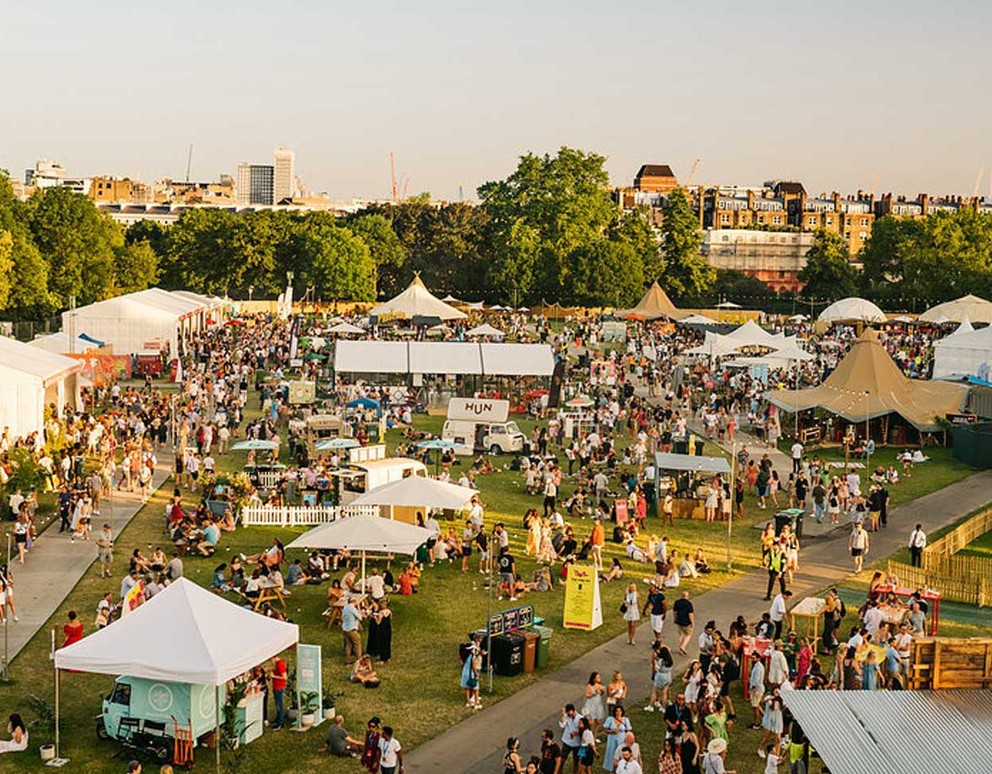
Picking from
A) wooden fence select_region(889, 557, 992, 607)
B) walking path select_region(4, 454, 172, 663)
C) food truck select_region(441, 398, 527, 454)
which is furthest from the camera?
food truck select_region(441, 398, 527, 454)

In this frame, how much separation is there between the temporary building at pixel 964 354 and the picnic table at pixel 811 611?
3019 cm

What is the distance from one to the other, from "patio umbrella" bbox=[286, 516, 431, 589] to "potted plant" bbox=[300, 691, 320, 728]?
180 inches

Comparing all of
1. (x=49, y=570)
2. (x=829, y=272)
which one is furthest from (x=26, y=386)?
(x=829, y=272)

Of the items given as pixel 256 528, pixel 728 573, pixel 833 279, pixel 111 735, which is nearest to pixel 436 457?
pixel 256 528

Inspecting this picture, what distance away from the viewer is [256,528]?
26062 mm

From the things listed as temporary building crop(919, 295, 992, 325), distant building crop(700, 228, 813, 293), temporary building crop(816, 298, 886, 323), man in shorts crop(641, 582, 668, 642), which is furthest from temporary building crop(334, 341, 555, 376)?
distant building crop(700, 228, 813, 293)

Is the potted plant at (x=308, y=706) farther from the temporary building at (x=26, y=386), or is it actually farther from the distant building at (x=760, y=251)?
the distant building at (x=760, y=251)

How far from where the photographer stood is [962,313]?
72.8 metres

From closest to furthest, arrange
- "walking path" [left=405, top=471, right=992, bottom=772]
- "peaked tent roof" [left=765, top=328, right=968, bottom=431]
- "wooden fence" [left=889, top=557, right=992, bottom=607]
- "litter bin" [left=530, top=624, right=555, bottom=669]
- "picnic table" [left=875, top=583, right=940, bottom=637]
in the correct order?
"walking path" [left=405, top=471, right=992, bottom=772]
"litter bin" [left=530, top=624, right=555, bottom=669]
"picnic table" [left=875, top=583, right=940, bottom=637]
"wooden fence" [left=889, top=557, right=992, bottom=607]
"peaked tent roof" [left=765, top=328, right=968, bottom=431]

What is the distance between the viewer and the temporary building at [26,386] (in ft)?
103

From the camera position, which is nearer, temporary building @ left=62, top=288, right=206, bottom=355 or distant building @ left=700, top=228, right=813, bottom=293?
temporary building @ left=62, top=288, right=206, bottom=355

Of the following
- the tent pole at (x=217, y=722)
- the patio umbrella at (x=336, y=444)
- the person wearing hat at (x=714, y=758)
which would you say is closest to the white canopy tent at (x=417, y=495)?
the patio umbrella at (x=336, y=444)

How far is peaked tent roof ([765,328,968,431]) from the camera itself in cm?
3800

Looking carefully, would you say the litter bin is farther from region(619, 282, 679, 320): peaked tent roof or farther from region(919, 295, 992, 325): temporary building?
region(919, 295, 992, 325): temporary building
